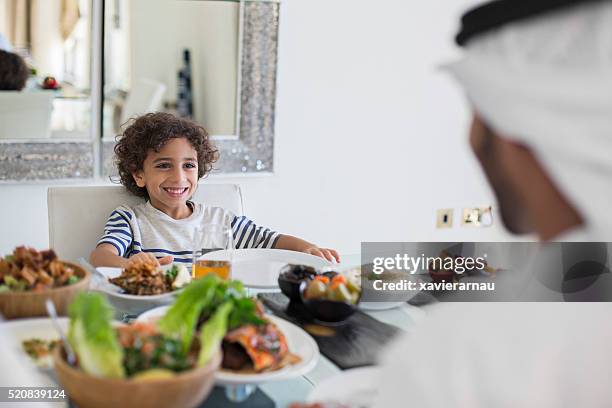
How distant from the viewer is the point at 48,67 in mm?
2641

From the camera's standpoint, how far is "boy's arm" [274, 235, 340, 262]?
1892 millimetres

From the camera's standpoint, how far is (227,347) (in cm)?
103

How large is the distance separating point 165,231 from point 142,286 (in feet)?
2.38

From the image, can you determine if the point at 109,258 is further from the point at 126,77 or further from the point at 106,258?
the point at 126,77

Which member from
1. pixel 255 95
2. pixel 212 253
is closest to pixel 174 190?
pixel 212 253

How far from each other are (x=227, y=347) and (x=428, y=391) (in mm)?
403

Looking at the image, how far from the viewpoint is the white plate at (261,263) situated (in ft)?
5.12

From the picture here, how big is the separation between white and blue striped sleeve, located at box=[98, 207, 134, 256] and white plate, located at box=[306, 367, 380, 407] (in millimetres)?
992

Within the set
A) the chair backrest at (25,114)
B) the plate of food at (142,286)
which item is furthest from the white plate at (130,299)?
the chair backrest at (25,114)

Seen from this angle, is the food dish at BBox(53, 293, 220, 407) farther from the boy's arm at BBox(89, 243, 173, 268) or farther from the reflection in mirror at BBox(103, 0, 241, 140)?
the reflection in mirror at BBox(103, 0, 241, 140)

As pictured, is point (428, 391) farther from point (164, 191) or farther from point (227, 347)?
point (164, 191)

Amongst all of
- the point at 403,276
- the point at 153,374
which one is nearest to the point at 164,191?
the point at 403,276

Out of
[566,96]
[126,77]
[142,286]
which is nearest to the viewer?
[566,96]

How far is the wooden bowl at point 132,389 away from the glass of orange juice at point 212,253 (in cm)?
60
